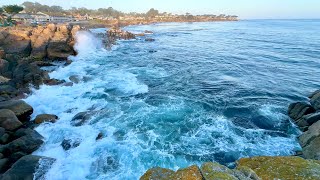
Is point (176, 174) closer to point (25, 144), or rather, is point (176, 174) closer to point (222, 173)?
point (222, 173)

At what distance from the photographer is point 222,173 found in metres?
6.94

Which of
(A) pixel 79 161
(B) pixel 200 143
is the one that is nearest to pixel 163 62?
(B) pixel 200 143

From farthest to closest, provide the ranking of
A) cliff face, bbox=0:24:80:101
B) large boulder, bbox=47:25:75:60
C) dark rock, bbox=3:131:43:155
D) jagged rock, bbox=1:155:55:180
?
large boulder, bbox=47:25:75:60 → cliff face, bbox=0:24:80:101 → dark rock, bbox=3:131:43:155 → jagged rock, bbox=1:155:55:180

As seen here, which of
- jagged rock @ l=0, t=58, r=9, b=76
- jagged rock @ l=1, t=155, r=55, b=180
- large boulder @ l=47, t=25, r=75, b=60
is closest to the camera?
jagged rock @ l=1, t=155, r=55, b=180

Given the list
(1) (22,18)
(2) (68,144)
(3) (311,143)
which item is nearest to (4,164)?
(2) (68,144)

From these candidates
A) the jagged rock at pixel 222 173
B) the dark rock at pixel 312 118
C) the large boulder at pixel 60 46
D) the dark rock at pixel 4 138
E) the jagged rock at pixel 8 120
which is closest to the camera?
the jagged rock at pixel 222 173

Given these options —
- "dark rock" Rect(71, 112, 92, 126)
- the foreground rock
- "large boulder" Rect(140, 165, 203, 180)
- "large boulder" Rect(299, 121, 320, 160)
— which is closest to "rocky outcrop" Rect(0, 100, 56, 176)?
"dark rock" Rect(71, 112, 92, 126)

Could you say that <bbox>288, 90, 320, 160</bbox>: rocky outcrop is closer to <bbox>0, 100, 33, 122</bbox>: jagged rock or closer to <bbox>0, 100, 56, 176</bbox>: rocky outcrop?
<bbox>0, 100, 56, 176</bbox>: rocky outcrop

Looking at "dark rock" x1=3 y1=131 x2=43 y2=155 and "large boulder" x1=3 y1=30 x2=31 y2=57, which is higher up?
"large boulder" x1=3 y1=30 x2=31 y2=57

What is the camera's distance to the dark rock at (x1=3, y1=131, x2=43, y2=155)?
527 inches

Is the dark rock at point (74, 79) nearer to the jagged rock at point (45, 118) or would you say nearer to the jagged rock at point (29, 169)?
Result: the jagged rock at point (45, 118)

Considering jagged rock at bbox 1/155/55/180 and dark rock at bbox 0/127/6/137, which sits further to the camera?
dark rock at bbox 0/127/6/137

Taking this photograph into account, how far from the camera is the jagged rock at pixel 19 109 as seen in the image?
17.4 metres

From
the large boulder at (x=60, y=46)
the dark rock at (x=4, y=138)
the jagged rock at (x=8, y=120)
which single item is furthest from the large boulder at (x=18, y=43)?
the dark rock at (x=4, y=138)
